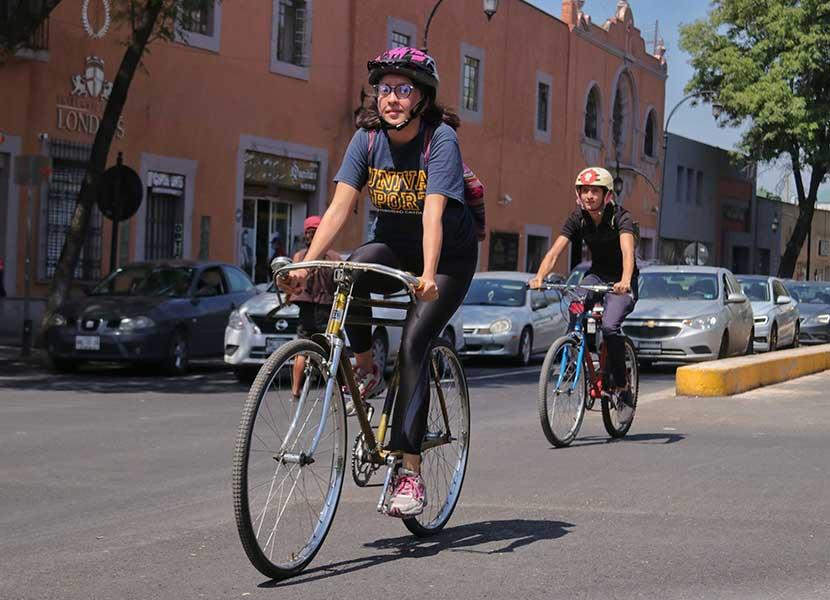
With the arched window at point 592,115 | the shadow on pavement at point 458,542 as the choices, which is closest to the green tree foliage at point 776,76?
the arched window at point 592,115

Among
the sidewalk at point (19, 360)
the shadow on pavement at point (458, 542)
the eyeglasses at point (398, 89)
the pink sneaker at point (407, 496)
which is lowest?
the sidewalk at point (19, 360)

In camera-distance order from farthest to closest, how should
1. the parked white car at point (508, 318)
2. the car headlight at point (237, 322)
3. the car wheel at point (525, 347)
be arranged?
the car wheel at point (525, 347) < the parked white car at point (508, 318) < the car headlight at point (237, 322)

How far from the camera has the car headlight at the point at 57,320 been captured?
754 inches

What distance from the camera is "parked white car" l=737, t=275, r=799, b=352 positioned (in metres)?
27.8

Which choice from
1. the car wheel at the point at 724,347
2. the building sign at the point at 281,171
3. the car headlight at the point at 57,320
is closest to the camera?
the car headlight at the point at 57,320

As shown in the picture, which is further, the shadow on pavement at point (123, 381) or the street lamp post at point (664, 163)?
the street lamp post at point (664, 163)

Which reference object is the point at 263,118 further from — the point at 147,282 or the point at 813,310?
the point at 813,310

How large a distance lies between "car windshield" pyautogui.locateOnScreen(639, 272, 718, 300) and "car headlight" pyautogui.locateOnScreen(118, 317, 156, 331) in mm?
7161

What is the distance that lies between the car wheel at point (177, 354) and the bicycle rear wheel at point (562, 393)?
9067 millimetres

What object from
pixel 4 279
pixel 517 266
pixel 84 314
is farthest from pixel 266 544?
pixel 517 266

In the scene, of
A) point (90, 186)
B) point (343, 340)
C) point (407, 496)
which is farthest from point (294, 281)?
point (90, 186)

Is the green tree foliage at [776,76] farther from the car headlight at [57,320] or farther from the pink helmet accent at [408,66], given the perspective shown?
the pink helmet accent at [408,66]

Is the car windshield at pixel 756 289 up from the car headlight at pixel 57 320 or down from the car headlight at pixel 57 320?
up

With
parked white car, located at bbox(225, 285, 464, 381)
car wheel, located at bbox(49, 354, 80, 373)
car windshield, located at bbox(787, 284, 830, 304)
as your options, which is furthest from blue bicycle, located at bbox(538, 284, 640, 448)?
car windshield, located at bbox(787, 284, 830, 304)
